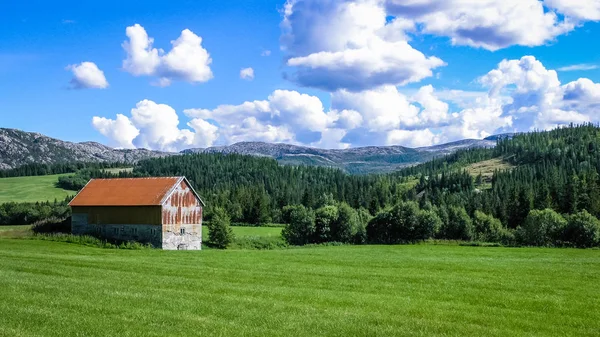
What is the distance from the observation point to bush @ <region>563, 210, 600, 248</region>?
7594 cm

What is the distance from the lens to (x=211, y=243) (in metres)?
80.5

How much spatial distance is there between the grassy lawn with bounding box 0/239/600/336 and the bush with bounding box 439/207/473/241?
68888 millimetres

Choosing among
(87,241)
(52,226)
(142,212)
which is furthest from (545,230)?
(52,226)

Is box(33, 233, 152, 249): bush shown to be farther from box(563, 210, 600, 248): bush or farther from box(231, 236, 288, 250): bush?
box(563, 210, 600, 248): bush

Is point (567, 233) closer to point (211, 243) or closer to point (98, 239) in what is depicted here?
point (211, 243)

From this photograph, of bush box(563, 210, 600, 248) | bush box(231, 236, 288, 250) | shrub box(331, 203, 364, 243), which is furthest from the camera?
shrub box(331, 203, 364, 243)

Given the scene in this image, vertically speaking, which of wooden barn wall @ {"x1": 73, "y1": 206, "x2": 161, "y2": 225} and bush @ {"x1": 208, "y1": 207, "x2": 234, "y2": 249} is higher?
wooden barn wall @ {"x1": 73, "y1": 206, "x2": 161, "y2": 225}

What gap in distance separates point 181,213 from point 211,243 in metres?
8.58

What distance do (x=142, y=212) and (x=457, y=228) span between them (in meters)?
60.5

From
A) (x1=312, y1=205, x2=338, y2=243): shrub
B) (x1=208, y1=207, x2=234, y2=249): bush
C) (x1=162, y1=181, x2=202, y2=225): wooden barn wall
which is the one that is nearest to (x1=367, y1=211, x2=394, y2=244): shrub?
(x1=312, y1=205, x2=338, y2=243): shrub

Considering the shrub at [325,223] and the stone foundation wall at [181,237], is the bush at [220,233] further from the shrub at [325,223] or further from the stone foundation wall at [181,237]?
the shrub at [325,223]

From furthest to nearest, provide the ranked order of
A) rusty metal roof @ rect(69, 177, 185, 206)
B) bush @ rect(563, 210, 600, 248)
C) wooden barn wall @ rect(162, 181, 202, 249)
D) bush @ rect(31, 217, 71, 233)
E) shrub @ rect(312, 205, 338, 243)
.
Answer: shrub @ rect(312, 205, 338, 243)
bush @ rect(563, 210, 600, 248)
bush @ rect(31, 217, 71, 233)
rusty metal roof @ rect(69, 177, 185, 206)
wooden barn wall @ rect(162, 181, 202, 249)

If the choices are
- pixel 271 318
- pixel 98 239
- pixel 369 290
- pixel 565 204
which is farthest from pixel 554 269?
pixel 565 204

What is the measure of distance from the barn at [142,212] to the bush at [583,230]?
56.1 metres
